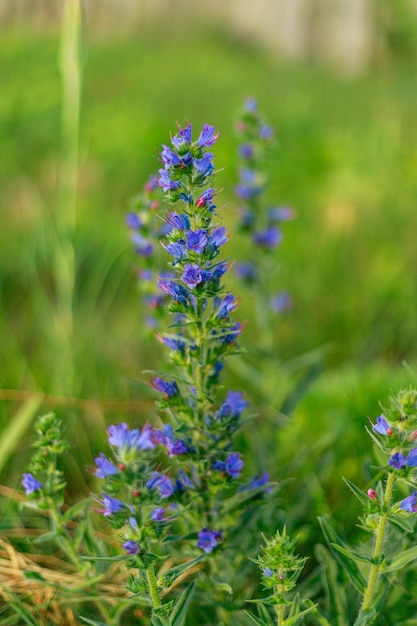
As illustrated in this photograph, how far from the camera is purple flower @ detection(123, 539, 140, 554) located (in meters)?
1.40

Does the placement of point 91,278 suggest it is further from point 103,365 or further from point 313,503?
point 313,503

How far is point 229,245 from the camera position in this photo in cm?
425

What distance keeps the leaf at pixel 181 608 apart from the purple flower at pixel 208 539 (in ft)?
0.32

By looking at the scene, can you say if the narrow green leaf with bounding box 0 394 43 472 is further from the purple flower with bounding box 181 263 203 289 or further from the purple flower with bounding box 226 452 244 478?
the purple flower with bounding box 181 263 203 289

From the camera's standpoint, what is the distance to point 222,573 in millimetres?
1724

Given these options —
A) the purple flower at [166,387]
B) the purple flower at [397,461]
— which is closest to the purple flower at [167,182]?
the purple flower at [166,387]

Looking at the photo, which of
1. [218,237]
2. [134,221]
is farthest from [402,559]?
[134,221]

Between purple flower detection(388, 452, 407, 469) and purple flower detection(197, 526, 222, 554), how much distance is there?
1.52ft

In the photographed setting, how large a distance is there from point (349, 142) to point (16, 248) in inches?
110

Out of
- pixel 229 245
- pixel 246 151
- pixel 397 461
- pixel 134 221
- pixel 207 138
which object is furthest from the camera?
pixel 229 245

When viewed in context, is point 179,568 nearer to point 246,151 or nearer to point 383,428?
point 383,428

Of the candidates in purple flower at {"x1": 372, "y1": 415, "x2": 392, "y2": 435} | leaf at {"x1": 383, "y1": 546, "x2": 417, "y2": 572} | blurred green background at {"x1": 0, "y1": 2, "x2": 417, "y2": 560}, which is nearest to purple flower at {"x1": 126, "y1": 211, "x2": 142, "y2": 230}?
blurred green background at {"x1": 0, "y1": 2, "x2": 417, "y2": 560}

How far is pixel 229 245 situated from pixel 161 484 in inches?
112

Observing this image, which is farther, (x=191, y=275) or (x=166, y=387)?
(x=166, y=387)
